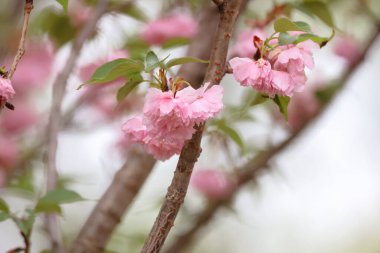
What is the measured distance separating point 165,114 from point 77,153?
2.25 metres

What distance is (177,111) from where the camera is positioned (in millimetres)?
730

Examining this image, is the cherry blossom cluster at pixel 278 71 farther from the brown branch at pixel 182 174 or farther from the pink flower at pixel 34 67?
the pink flower at pixel 34 67

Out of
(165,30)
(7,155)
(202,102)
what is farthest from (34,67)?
(202,102)

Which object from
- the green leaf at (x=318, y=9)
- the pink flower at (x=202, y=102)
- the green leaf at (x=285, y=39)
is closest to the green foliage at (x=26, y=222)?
the pink flower at (x=202, y=102)

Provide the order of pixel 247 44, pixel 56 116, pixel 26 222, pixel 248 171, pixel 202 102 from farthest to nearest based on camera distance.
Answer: pixel 248 171 < pixel 56 116 < pixel 247 44 < pixel 26 222 < pixel 202 102

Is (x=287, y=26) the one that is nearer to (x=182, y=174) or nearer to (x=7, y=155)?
(x=182, y=174)

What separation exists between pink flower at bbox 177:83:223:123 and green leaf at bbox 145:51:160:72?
1.7 inches

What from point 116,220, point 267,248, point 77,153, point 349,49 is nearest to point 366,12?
point 349,49

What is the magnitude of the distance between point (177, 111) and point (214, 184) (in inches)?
40.7

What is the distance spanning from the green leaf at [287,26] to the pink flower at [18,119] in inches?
49.4

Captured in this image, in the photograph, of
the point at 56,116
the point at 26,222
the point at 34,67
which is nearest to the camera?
the point at 26,222

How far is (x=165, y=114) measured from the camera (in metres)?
0.73

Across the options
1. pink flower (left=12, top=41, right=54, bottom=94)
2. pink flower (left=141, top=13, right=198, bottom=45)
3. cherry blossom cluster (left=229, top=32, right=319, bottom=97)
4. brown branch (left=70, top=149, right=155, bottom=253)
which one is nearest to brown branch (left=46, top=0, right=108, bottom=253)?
brown branch (left=70, top=149, right=155, bottom=253)

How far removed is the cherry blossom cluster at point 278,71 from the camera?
758 mm
